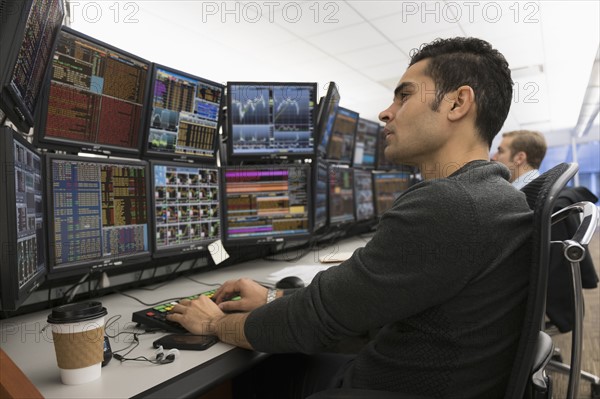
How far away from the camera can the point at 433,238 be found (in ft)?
2.56

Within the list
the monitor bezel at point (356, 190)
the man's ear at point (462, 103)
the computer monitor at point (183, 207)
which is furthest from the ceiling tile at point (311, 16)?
the man's ear at point (462, 103)

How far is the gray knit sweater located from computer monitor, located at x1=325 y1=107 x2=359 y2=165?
5.94 feet

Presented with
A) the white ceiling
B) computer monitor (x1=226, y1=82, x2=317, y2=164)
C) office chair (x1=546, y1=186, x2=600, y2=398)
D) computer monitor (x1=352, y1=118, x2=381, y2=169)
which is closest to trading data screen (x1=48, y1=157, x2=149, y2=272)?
computer monitor (x1=226, y1=82, x2=317, y2=164)

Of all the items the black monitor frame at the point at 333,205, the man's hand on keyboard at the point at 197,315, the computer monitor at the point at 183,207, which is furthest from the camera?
the black monitor frame at the point at 333,205

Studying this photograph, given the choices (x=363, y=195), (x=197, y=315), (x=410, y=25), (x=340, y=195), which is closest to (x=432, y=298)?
(x=197, y=315)

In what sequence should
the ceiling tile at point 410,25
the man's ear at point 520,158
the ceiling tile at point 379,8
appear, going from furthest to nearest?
the ceiling tile at point 410,25, the ceiling tile at point 379,8, the man's ear at point 520,158

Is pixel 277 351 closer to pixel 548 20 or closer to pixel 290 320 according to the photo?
pixel 290 320

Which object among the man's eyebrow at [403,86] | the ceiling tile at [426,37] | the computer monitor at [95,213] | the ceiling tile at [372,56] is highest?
the ceiling tile at [372,56]

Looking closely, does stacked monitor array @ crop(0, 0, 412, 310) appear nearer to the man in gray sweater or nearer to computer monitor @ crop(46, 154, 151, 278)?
computer monitor @ crop(46, 154, 151, 278)

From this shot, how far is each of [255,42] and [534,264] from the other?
469 cm

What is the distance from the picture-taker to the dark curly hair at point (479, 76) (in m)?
1.00

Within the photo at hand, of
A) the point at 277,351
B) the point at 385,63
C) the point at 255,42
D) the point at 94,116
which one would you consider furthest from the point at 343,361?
the point at 385,63

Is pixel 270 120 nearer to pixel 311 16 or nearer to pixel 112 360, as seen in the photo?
pixel 112 360

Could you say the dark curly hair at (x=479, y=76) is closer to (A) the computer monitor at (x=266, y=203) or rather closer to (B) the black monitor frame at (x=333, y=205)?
(A) the computer monitor at (x=266, y=203)
